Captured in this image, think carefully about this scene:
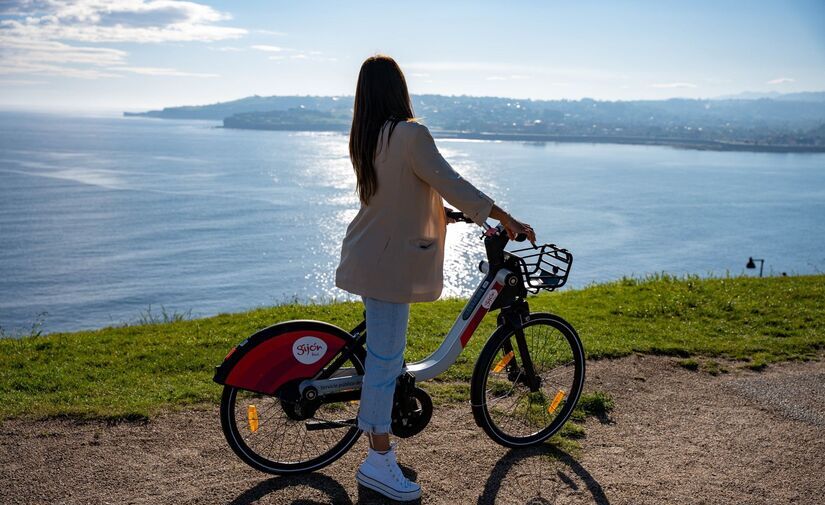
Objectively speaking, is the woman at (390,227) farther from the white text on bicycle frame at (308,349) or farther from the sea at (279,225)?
the sea at (279,225)

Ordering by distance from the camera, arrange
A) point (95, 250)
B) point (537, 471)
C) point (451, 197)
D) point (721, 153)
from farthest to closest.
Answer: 1. point (721, 153)
2. point (95, 250)
3. point (537, 471)
4. point (451, 197)

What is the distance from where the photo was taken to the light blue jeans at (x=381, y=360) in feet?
13.0

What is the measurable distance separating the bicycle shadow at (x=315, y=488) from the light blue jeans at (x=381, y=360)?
38cm

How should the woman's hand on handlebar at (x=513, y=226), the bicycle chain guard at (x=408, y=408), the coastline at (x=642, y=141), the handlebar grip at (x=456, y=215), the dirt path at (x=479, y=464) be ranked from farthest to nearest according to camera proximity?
1. the coastline at (x=642, y=141)
2. the handlebar grip at (x=456, y=215)
3. the bicycle chain guard at (x=408, y=408)
4. the dirt path at (x=479, y=464)
5. the woman's hand on handlebar at (x=513, y=226)

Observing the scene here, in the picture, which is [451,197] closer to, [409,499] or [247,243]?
[409,499]

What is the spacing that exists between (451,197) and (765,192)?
376 ft

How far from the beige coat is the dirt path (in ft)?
4.07

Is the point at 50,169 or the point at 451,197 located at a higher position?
the point at 451,197

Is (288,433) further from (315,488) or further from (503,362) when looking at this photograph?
(503,362)

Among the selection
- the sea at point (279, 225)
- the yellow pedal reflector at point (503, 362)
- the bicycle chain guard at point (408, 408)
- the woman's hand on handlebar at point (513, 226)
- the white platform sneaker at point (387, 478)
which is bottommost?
the sea at point (279, 225)

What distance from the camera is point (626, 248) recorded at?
69.5 metres

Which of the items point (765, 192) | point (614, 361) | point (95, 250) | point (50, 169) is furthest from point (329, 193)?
point (614, 361)

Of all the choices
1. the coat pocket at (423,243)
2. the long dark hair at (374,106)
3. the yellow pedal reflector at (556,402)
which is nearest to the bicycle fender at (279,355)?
the coat pocket at (423,243)

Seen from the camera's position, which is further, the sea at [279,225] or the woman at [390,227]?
the sea at [279,225]
